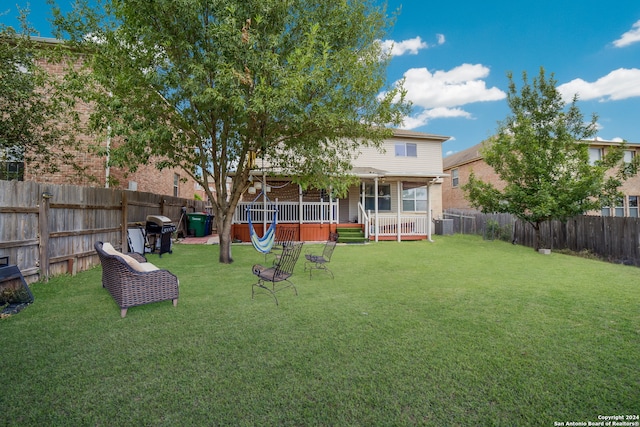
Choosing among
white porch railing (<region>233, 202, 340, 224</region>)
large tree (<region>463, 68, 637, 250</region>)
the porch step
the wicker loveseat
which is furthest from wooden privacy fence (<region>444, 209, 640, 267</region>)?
the wicker loveseat

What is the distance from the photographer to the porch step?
45.2ft

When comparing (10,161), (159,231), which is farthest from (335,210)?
(10,161)

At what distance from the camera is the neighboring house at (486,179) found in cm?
2036

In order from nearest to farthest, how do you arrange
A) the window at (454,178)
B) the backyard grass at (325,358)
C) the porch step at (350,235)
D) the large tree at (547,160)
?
the backyard grass at (325,358)
the large tree at (547,160)
the porch step at (350,235)
the window at (454,178)

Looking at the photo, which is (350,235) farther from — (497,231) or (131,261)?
(131,261)

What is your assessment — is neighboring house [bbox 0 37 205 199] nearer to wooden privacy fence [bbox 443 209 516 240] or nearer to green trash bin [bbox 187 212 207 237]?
green trash bin [bbox 187 212 207 237]

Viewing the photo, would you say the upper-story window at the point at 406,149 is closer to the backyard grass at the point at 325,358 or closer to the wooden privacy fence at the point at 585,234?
the wooden privacy fence at the point at 585,234

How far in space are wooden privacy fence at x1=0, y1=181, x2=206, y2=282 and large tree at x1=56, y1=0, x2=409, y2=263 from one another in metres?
1.48

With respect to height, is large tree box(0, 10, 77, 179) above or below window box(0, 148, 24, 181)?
above

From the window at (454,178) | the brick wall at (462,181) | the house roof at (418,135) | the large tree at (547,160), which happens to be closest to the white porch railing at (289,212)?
the house roof at (418,135)

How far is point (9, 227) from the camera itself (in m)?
5.44

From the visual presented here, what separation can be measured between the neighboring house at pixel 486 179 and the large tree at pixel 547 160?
17.5ft

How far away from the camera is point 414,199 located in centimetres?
1812

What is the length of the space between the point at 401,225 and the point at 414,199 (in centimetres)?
332
